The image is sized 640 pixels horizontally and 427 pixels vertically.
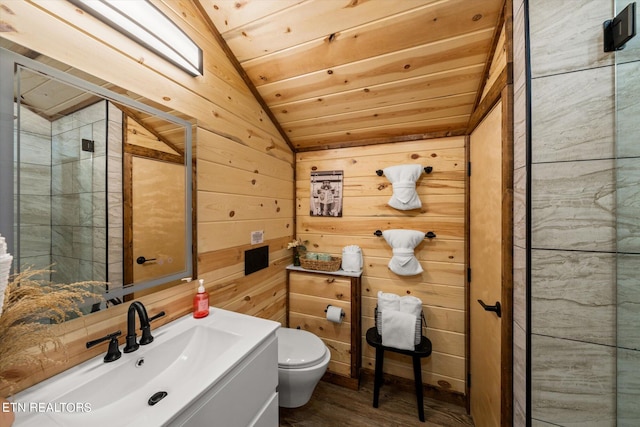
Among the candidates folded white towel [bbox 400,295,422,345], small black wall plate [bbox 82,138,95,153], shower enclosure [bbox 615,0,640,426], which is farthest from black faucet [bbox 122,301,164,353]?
shower enclosure [bbox 615,0,640,426]

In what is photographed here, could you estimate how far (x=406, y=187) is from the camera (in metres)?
1.73

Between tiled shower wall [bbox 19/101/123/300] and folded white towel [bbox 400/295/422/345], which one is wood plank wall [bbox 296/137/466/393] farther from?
tiled shower wall [bbox 19/101/123/300]

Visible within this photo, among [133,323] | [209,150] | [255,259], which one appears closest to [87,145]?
[209,150]

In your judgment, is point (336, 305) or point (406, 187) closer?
point (406, 187)

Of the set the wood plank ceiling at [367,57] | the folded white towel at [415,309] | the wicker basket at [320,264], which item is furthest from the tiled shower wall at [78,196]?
the folded white towel at [415,309]

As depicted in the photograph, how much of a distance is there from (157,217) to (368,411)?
6.12ft

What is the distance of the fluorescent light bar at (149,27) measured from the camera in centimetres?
81

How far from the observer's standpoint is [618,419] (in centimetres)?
76

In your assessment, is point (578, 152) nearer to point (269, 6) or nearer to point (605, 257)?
point (605, 257)

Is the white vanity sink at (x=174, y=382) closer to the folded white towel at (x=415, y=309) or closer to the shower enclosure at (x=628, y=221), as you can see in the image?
the folded white towel at (x=415, y=309)

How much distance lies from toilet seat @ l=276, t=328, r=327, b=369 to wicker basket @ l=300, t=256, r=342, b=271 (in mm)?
506

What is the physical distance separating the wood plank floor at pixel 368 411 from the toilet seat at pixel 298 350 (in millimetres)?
527

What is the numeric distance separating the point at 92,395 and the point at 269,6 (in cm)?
173

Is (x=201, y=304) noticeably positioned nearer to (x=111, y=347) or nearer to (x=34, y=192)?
(x=111, y=347)
